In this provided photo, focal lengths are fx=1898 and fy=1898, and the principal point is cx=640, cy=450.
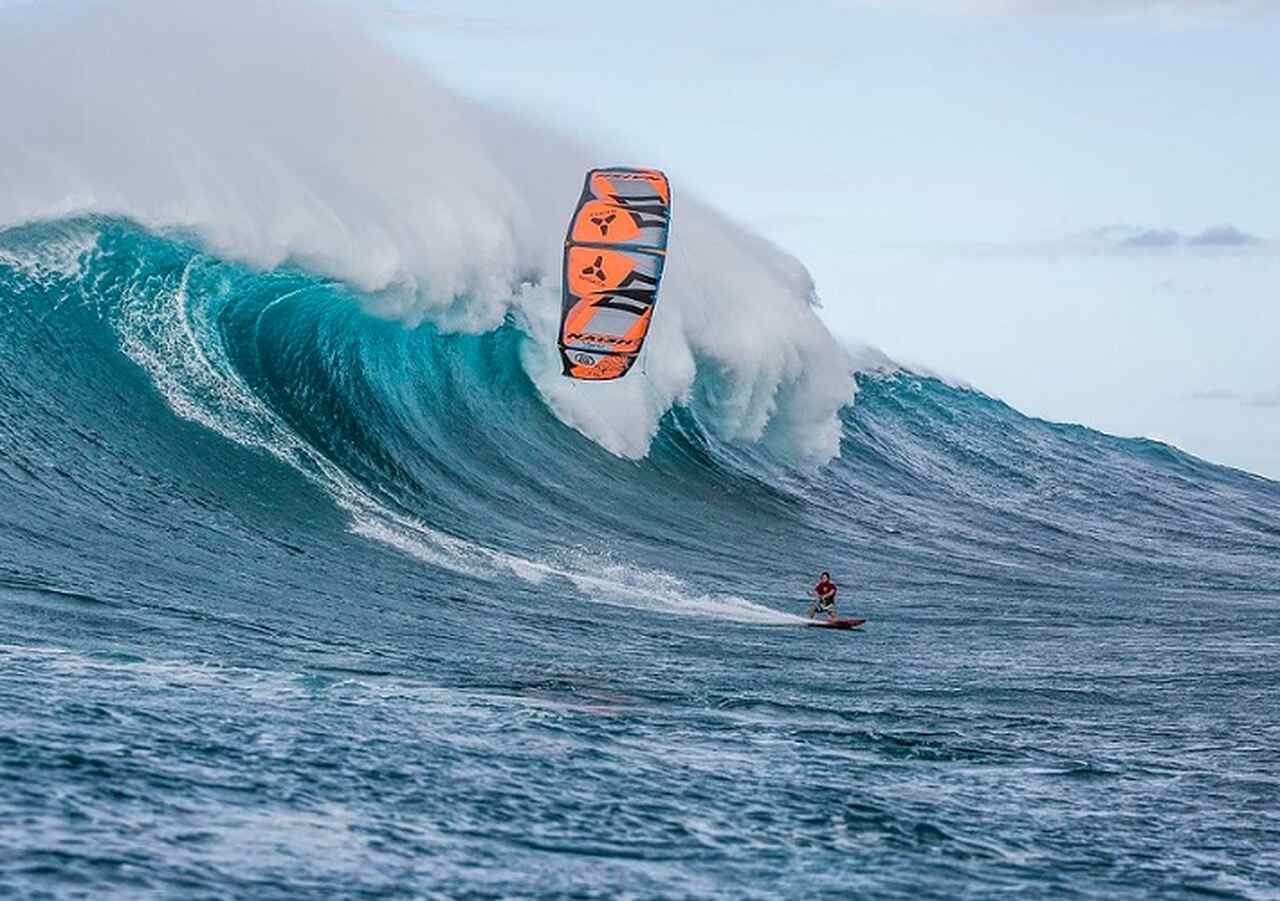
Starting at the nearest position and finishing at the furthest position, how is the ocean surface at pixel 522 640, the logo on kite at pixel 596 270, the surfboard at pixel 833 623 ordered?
the ocean surface at pixel 522 640 → the surfboard at pixel 833 623 → the logo on kite at pixel 596 270

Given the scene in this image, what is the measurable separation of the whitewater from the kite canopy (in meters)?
1.69

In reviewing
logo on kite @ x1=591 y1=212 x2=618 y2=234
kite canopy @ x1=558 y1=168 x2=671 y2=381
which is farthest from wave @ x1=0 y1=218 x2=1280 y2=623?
logo on kite @ x1=591 y1=212 x2=618 y2=234

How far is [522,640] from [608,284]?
21.2 feet

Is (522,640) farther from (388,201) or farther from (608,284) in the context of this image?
(388,201)

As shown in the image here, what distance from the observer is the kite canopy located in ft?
59.6

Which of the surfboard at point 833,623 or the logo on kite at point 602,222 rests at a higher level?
the logo on kite at point 602,222

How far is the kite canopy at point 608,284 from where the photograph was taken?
1816 cm

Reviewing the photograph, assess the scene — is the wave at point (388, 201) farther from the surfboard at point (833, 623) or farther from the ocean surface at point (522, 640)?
the surfboard at point (833, 623)

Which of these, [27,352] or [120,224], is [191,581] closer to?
[27,352]

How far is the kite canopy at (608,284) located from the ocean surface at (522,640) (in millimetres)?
1697

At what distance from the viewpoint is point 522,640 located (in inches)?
493

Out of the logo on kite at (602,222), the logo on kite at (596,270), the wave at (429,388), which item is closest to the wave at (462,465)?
the wave at (429,388)

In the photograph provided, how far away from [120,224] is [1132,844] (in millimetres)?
15863

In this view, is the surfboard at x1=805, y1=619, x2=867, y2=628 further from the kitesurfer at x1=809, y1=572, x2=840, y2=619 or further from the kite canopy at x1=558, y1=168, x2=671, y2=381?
the kite canopy at x1=558, y1=168, x2=671, y2=381
